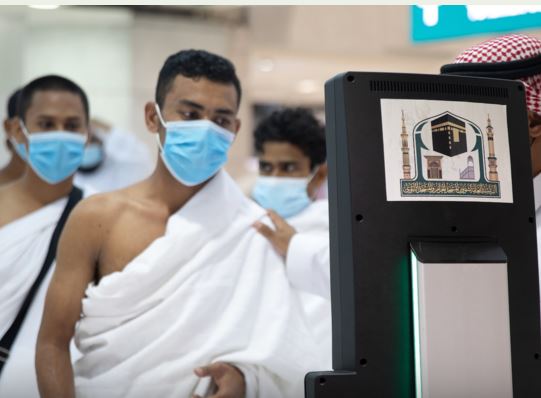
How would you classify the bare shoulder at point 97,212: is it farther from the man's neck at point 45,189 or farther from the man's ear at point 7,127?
the man's ear at point 7,127

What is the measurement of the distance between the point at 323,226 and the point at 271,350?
40cm

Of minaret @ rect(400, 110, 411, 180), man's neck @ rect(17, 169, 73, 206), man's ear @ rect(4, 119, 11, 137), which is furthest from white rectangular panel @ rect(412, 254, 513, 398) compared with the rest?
man's ear @ rect(4, 119, 11, 137)

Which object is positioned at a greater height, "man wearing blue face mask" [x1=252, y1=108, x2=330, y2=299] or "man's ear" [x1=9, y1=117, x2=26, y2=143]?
"man's ear" [x1=9, y1=117, x2=26, y2=143]

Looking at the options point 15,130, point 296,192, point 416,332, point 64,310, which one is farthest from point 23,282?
point 416,332

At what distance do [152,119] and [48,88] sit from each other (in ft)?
1.07

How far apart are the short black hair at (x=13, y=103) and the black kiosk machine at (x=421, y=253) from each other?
1417 mm

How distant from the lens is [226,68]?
1921 millimetres

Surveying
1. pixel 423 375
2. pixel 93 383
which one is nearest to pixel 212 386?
pixel 93 383

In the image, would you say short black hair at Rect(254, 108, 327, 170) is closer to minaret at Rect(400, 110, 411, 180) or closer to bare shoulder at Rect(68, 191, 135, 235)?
bare shoulder at Rect(68, 191, 135, 235)

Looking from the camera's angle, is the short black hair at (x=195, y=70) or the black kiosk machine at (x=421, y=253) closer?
the black kiosk machine at (x=421, y=253)

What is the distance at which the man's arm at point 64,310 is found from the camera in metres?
1.80

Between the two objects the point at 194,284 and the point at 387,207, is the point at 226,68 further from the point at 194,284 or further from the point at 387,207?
the point at 387,207

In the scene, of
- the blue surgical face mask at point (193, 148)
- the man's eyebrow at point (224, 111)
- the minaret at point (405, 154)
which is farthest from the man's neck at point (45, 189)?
the minaret at point (405, 154)

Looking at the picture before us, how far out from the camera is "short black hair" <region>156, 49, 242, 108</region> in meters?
1.88
